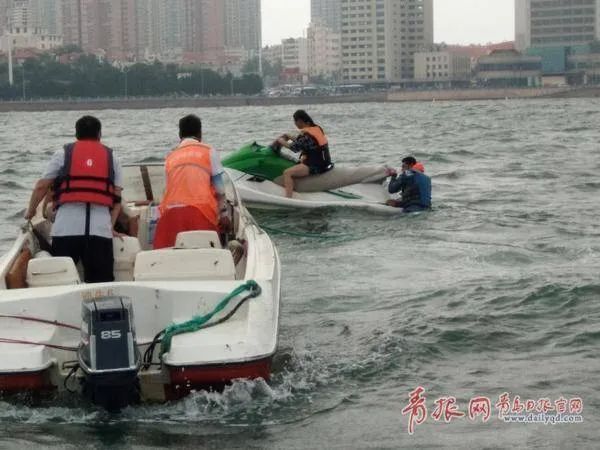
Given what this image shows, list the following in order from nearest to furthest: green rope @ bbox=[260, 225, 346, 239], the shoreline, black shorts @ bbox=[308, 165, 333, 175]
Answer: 1. green rope @ bbox=[260, 225, 346, 239]
2. black shorts @ bbox=[308, 165, 333, 175]
3. the shoreline

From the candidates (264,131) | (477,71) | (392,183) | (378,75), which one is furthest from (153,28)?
(392,183)

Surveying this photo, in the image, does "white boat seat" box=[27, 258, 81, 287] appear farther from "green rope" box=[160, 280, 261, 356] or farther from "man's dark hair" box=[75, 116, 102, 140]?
"green rope" box=[160, 280, 261, 356]

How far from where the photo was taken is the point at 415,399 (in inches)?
295

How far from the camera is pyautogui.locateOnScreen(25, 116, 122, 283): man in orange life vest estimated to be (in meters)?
8.09

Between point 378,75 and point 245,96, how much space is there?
170 feet

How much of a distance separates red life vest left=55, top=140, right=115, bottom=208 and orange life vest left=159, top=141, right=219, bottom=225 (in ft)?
2.39

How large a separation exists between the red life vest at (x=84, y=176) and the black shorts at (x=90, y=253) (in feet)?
0.76

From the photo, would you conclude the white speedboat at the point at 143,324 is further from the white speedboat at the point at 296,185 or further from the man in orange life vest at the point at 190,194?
the white speedboat at the point at 296,185

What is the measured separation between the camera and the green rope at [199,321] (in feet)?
22.6

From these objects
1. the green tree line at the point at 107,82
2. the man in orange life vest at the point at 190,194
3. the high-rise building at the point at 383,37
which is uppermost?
the high-rise building at the point at 383,37

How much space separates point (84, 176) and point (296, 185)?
8295mm

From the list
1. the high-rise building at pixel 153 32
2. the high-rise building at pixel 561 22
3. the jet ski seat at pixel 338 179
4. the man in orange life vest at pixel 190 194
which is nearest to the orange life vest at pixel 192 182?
the man in orange life vest at pixel 190 194

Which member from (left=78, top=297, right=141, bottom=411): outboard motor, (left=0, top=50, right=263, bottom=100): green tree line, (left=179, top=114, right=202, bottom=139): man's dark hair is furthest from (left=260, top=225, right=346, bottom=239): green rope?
(left=0, top=50, right=263, bottom=100): green tree line

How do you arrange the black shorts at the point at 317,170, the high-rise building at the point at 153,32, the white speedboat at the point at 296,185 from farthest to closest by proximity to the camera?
the high-rise building at the point at 153,32 → the black shorts at the point at 317,170 → the white speedboat at the point at 296,185
